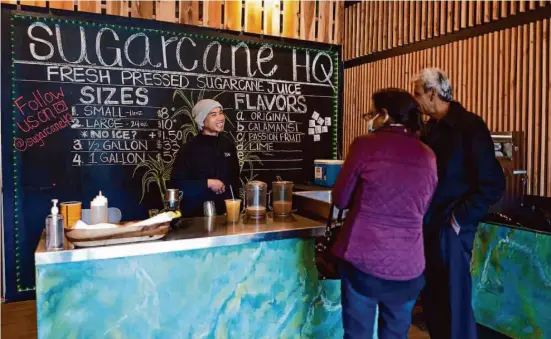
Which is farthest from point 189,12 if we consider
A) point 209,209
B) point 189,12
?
point 209,209

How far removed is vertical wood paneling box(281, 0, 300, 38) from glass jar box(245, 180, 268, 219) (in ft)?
9.33

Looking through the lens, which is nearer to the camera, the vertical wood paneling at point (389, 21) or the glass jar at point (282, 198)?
the glass jar at point (282, 198)

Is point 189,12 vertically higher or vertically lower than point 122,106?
higher

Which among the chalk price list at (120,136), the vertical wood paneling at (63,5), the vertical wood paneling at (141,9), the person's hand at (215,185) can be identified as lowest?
the person's hand at (215,185)

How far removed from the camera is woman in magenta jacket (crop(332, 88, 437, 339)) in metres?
1.96

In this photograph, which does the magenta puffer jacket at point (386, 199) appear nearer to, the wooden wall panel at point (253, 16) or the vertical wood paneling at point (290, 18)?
the wooden wall panel at point (253, 16)

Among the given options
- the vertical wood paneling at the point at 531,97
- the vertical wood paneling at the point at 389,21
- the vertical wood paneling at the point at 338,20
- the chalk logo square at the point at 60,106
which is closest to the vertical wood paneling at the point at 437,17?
the vertical wood paneling at the point at 389,21

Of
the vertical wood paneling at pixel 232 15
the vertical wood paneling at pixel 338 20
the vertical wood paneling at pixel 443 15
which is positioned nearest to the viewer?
the vertical wood paneling at pixel 443 15

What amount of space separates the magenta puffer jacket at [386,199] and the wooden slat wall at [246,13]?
3.19 metres

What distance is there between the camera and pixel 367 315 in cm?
211

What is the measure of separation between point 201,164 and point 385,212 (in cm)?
165

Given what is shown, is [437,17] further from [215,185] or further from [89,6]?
[89,6]

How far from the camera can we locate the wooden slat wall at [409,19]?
3.97m

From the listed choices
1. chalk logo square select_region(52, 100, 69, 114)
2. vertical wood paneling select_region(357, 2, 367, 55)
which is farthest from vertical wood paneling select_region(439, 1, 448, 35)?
chalk logo square select_region(52, 100, 69, 114)
